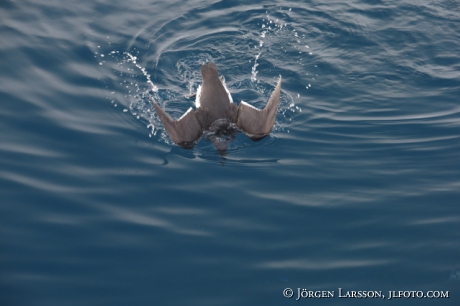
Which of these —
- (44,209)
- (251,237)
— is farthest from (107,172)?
(251,237)

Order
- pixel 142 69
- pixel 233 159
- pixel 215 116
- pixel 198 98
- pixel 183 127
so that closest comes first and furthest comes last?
pixel 233 159 < pixel 183 127 < pixel 215 116 < pixel 198 98 < pixel 142 69

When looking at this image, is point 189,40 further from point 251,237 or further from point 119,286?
point 119,286

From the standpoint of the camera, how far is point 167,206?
643cm

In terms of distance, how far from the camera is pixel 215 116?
8.09 metres

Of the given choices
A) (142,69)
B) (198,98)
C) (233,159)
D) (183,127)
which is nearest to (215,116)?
(198,98)

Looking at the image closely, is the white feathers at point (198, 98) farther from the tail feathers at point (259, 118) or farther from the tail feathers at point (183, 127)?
the tail feathers at point (259, 118)

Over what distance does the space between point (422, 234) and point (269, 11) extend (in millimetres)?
6798

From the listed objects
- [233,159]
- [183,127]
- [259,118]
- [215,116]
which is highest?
[215,116]

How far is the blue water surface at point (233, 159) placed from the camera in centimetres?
552

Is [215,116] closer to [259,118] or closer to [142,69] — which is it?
[259,118]

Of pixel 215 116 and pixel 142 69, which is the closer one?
pixel 215 116

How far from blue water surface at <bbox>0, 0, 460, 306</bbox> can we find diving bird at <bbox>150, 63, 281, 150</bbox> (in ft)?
0.73

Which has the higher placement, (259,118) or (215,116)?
(215,116)

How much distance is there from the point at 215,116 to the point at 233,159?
111 centimetres
